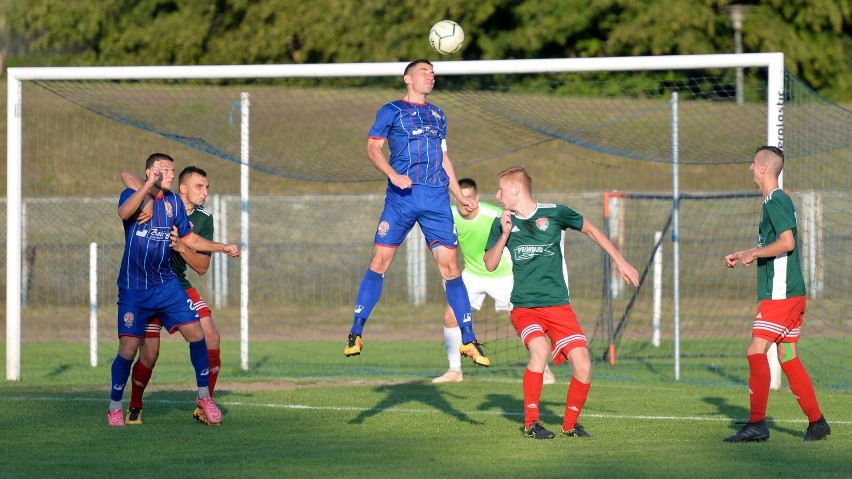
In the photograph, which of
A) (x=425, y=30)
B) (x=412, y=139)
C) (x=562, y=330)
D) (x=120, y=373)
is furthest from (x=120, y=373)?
(x=425, y=30)

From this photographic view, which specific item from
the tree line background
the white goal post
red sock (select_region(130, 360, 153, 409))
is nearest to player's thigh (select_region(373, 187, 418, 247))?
red sock (select_region(130, 360, 153, 409))

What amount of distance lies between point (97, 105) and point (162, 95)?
204 inches

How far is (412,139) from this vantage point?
8562 mm

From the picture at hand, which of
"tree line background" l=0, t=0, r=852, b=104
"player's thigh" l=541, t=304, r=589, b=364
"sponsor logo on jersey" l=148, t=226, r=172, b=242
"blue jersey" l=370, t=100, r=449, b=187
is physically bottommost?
"player's thigh" l=541, t=304, r=589, b=364

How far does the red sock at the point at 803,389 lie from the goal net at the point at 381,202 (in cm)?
372

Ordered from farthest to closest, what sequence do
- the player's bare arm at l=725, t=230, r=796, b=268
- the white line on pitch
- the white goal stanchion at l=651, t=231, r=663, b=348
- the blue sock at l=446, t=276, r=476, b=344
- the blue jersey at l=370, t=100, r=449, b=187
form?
the white goal stanchion at l=651, t=231, r=663, b=348, the white line on pitch, the blue sock at l=446, t=276, r=476, b=344, the blue jersey at l=370, t=100, r=449, b=187, the player's bare arm at l=725, t=230, r=796, b=268

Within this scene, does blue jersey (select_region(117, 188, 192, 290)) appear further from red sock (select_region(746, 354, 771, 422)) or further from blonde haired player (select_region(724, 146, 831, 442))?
red sock (select_region(746, 354, 771, 422))

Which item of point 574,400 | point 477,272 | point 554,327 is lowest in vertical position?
point 574,400

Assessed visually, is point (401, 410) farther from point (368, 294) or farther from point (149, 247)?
point (149, 247)

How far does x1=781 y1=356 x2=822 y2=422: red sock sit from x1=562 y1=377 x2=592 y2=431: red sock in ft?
4.82

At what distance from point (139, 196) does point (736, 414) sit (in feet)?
17.3

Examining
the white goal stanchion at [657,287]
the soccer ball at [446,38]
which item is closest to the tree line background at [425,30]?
the white goal stanchion at [657,287]

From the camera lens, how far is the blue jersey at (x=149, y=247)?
8727mm

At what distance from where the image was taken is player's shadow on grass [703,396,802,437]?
29.0 feet
